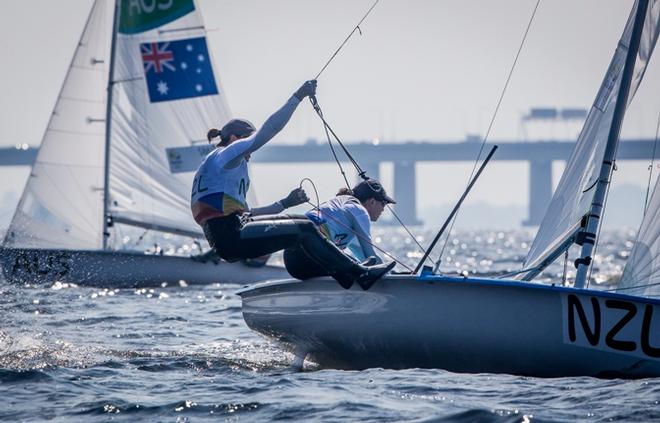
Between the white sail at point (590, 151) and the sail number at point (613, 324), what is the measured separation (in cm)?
116

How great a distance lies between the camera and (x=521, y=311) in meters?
8.05

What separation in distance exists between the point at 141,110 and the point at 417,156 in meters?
70.5

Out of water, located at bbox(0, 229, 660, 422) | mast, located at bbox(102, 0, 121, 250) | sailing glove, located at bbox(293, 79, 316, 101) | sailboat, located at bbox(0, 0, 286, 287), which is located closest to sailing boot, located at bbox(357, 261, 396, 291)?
water, located at bbox(0, 229, 660, 422)

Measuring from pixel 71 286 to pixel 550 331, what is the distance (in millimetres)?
11207

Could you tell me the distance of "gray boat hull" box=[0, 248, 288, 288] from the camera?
17.7 meters

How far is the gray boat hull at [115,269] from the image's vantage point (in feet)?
58.1

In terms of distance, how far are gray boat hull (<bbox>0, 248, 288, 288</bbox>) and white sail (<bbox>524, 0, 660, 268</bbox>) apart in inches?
373

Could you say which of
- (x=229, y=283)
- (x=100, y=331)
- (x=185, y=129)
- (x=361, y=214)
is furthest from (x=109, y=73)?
(x=361, y=214)

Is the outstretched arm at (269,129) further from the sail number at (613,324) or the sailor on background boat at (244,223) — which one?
the sail number at (613,324)

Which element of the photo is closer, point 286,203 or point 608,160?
point 608,160

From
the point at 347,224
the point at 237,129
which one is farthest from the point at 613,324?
the point at 237,129

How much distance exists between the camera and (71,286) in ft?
59.2

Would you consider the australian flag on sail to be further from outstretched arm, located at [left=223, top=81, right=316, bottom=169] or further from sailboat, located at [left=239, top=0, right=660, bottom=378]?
outstretched arm, located at [left=223, top=81, right=316, bottom=169]

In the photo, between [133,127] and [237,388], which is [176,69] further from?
[237,388]
